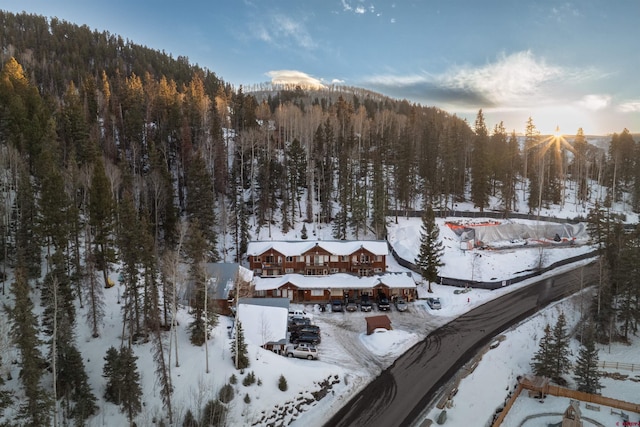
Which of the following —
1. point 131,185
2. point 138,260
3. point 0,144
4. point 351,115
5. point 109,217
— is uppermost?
point 351,115

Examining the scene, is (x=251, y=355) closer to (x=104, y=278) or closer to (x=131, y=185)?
(x=104, y=278)

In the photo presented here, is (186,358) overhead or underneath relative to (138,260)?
underneath

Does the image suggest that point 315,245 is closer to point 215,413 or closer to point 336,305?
point 336,305

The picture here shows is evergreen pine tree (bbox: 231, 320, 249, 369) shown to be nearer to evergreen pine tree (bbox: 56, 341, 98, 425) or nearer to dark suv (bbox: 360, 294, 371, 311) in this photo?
evergreen pine tree (bbox: 56, 341, 98, 425)

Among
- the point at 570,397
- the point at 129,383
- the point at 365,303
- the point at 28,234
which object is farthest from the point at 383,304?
the point at 28,234

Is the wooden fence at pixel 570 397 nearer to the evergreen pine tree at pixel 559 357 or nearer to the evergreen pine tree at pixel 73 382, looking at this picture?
the evergreen pine tree at pixel 559 357

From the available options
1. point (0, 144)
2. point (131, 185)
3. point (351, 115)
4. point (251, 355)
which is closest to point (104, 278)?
point (131, 185)
